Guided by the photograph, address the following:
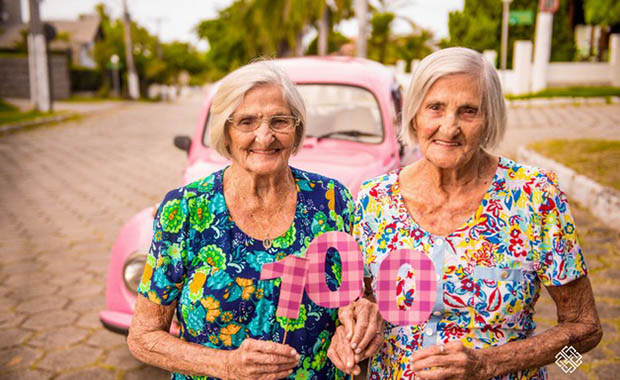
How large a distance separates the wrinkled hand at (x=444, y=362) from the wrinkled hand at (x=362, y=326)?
172 mm

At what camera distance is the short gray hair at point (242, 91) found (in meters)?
1.76

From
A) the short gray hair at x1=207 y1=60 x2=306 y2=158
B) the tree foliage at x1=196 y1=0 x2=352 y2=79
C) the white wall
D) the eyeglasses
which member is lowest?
the eyeglasses

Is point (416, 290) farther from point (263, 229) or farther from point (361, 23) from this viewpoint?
point (361, 23)

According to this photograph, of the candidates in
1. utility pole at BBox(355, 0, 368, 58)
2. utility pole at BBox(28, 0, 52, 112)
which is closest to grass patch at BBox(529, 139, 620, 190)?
utility pole at BBox(355, 0, 368, 58)

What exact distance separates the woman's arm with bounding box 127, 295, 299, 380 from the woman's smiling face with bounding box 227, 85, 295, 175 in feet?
1.80

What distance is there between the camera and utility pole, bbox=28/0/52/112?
66.3 ft

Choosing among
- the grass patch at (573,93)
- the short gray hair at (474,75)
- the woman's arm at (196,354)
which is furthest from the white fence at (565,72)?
the woman's arm at (196,354)

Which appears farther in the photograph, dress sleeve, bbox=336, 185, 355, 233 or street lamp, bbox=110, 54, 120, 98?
street lamp, bbox=110, 54, 120, 98

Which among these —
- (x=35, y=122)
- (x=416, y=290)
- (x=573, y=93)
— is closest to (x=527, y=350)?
(x=416, y=290)

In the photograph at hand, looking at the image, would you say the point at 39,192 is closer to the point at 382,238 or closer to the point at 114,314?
the point at 114,314

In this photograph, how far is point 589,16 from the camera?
15883 mm

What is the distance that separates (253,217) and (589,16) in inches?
677

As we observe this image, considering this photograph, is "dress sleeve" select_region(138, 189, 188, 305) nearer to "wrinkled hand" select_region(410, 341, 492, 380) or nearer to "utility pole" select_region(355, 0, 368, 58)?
"wrinkled hand" select_region(410, 341, 492, 380)

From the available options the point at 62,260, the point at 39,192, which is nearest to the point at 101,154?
the point at 39,192
